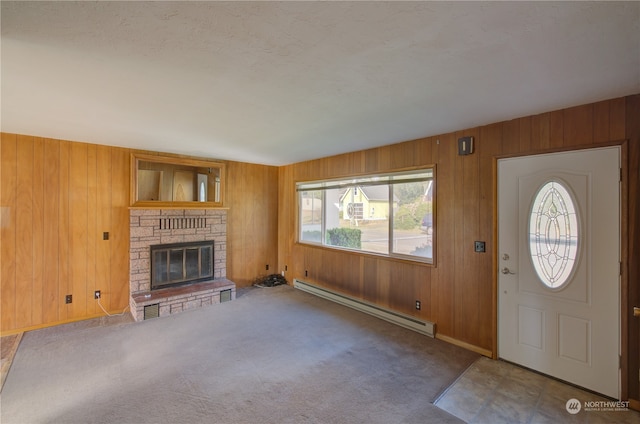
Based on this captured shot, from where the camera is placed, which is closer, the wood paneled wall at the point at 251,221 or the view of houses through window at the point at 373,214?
the view of houses through window at the point at 373,214

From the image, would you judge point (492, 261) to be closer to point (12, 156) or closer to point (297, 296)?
point (297, 296)

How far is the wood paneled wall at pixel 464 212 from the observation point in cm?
251

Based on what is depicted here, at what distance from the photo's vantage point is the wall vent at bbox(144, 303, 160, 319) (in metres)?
3.98

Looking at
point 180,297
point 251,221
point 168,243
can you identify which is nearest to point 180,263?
point 168,243

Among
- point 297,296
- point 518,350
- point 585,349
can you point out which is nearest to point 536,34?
point 585,349

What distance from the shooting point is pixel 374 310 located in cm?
413

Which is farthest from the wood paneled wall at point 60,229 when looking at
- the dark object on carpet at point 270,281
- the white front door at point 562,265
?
the white front door at point 562,265

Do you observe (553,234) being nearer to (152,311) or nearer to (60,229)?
(152,311)

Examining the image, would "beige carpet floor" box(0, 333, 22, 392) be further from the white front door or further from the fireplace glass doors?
the white front door

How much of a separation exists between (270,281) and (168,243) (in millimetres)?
2062

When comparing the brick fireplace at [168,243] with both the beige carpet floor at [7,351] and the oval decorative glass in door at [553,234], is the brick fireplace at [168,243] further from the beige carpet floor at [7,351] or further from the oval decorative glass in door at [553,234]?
the oval decorative glass in door at [553,234]

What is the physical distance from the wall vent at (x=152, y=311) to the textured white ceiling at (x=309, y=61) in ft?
8.18

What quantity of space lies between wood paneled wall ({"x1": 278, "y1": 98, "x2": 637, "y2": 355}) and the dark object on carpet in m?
1.96

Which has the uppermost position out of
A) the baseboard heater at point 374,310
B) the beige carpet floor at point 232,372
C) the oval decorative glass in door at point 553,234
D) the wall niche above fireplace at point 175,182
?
the wall niche above fireplace at point 175,182
